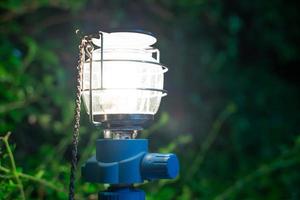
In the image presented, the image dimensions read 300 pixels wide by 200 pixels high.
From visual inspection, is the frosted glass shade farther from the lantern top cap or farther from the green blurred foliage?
the green blurred foliage

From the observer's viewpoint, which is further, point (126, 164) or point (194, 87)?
point (194, 87)

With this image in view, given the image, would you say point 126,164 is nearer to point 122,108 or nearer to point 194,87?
point 122,108

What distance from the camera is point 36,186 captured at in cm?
145

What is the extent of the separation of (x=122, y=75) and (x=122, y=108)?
7 cm

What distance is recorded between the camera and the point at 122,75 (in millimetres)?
902

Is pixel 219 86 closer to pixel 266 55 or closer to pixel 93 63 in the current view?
pixel 266 55

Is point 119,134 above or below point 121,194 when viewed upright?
above

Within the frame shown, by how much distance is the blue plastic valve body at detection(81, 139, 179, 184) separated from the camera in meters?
0.87

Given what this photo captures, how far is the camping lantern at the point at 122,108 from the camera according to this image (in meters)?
0.88

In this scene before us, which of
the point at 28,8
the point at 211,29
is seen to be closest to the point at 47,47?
the point at 28,8

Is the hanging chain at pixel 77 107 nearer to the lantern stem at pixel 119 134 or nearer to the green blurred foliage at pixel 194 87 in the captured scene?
the lantern stem at pixel 119 134

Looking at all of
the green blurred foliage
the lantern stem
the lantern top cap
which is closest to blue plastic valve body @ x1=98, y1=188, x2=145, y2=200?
the lantern stem

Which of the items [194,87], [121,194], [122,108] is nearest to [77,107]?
[122,108]

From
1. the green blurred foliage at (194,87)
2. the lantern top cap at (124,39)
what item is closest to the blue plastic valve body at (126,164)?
the lantern top cap at (124,39)
